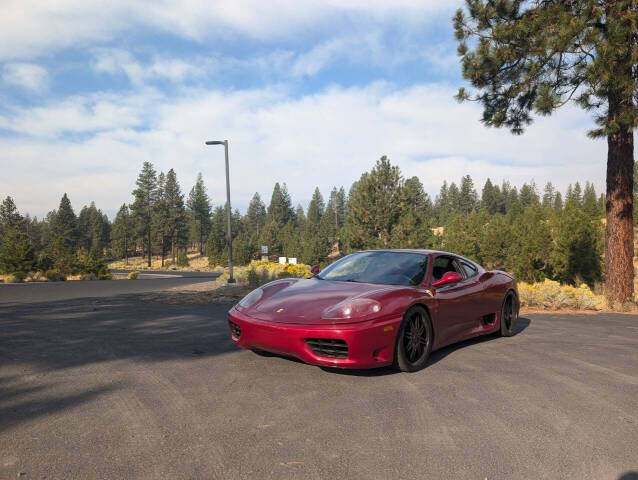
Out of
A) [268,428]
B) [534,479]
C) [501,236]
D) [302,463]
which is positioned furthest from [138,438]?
[501,236]

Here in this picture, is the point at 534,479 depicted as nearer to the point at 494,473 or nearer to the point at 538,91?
the point at 494,473

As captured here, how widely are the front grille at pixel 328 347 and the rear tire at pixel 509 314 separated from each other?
3350 millimetres

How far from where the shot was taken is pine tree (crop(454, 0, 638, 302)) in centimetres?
908

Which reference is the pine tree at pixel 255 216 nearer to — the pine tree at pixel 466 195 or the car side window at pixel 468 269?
the pine tree at pixel 466 195

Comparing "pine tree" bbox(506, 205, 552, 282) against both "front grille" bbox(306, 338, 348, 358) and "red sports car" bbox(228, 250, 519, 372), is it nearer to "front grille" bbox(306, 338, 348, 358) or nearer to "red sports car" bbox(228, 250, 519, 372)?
"red sports car" bbox(228, 250, 519, 372)

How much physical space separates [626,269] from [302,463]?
37.7 ft

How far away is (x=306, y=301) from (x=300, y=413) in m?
1.45

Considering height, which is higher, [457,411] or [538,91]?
[538,91]

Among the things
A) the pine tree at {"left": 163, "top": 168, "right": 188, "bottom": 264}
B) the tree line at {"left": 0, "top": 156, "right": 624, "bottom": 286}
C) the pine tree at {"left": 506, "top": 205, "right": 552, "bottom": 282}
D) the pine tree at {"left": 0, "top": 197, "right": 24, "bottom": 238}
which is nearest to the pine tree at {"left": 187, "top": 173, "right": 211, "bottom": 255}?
the tree line at {"left": 0, "top": 156, "right": 624, "bottom": 286}

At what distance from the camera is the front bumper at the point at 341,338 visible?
4102 mm

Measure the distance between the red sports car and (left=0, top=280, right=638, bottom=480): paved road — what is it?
248mm

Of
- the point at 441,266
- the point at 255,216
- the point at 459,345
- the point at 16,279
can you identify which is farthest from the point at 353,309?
the point at 255,216

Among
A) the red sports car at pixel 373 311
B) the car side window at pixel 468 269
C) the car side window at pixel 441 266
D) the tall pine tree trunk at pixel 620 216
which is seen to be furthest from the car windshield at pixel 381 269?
the tall pine tree trunk at pixel 620 216

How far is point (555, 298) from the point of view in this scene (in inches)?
422
